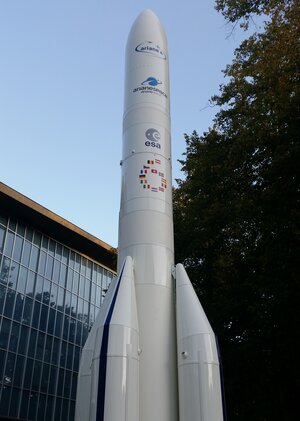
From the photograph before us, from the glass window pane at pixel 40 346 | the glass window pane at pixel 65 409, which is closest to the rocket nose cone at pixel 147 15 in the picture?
the glass window pane at pixel 40 346

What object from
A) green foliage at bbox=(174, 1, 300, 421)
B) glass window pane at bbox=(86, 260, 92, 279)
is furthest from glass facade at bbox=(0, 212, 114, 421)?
green foliage at bbox=(174, 1, 300, 421)

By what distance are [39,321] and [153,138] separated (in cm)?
1869

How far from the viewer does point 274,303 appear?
42.2 ft

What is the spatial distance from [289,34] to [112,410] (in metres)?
13.4

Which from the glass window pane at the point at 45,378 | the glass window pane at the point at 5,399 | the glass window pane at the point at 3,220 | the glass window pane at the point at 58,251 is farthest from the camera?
the glass window pane at the point at 58,251

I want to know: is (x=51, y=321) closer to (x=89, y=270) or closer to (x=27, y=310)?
(x=27, y=310)

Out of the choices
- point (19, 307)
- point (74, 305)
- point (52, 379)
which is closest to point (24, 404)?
point (52, 379)

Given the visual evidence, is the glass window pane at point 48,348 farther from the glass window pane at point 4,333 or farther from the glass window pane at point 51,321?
the glass window pane at point 4,333

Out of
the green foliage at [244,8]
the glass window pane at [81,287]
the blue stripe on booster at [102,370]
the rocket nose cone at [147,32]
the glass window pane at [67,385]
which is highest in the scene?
the green foliage at [244,8]

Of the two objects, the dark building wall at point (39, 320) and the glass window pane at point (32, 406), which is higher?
the dark building wall at point (39, 320)

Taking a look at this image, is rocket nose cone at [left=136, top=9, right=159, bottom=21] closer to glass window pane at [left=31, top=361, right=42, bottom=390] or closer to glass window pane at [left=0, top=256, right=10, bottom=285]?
glass window pane at [left=0, top=256, right=10, bottom=285]

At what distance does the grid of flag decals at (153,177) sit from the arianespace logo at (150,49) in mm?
3683

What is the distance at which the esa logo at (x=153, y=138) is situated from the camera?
36.8ft

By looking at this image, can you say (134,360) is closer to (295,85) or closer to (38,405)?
(295,85)
